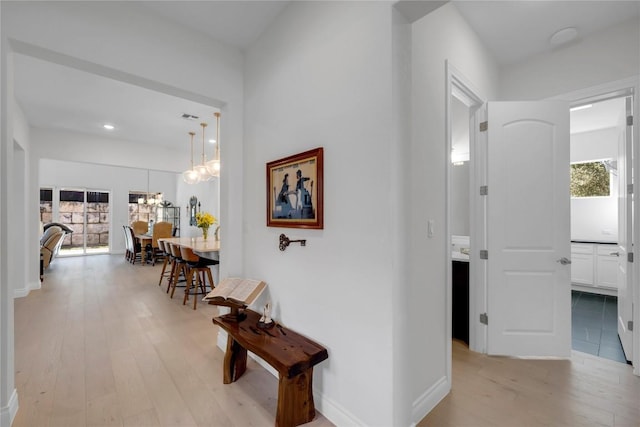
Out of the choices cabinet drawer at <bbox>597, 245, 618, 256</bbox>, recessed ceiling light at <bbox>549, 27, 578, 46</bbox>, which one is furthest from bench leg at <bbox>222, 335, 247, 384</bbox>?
cabinet drawer at <bbox>597, 245, 618, 256</bbox>

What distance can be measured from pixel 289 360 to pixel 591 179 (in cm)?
653

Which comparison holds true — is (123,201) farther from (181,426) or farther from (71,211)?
(181,426)

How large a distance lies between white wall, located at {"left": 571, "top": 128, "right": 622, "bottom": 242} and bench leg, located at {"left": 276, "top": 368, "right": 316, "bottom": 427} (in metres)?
5.88

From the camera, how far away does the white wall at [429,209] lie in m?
1.80

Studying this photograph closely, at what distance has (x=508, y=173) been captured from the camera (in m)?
2.63

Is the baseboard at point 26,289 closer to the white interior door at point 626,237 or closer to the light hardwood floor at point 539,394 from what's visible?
the light hardwood floor at point 539,394

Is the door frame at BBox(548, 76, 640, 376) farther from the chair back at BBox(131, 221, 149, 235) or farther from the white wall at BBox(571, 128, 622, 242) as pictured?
the chair back at BBox(131, 221, 149, 235)

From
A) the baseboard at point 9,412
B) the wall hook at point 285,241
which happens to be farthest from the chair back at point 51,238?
the wall hook at point 285,241

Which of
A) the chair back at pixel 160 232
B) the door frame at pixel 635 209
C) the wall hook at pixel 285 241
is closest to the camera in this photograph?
the wall hook at pixel 285 241

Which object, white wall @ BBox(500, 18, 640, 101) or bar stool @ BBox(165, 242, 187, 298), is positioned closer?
white wall @ BBox(500, 18, 640, 101)

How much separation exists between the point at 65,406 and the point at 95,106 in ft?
13.1

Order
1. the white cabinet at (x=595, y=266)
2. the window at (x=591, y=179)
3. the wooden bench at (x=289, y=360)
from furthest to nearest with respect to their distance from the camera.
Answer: the window at (x=591, y=179)
the white cabinet at (x=595, y=266)
the wooden bench at (x=289, y=360)

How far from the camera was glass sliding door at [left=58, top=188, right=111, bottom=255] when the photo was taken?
29.3ft

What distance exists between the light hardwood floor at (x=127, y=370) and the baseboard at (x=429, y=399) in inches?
21.8
